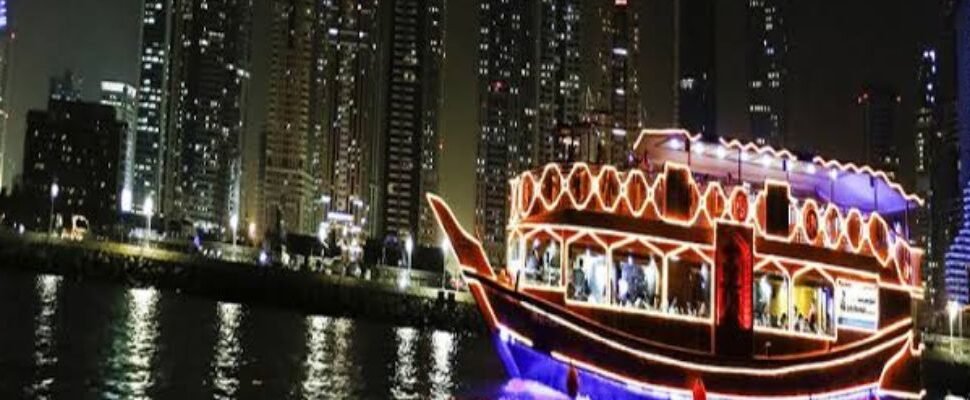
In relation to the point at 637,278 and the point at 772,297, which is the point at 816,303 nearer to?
the point at 772,297

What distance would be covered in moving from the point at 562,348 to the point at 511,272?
304 centimetres

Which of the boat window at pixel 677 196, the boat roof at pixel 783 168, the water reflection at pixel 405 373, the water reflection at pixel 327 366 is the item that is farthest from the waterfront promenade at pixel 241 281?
the boat window at pixel 677 196

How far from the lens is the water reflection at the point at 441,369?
42122 millimetres

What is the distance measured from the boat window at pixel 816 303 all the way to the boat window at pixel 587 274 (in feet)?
21.9

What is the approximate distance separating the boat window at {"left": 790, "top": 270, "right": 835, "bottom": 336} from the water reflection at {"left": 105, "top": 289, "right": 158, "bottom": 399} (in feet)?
66.8

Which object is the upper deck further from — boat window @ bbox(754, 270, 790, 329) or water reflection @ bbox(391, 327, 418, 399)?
water reflection @ bbox(391, 327, 418, 399)

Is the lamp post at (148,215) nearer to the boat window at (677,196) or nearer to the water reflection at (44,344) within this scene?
the water reflection at (44,344)

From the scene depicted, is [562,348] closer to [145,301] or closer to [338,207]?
[145,301]

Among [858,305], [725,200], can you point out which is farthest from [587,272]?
[858,305]

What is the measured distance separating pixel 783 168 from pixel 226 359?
2668 cm

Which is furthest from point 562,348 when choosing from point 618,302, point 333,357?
point 333,357

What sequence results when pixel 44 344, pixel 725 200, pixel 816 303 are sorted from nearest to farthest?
pixel 725 200
pixel 816 303
pixel 44 344

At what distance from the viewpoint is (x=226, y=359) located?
4834 cm

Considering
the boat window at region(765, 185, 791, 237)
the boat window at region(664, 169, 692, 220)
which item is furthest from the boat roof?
the boat window at region(664, 169, 692, 220)
